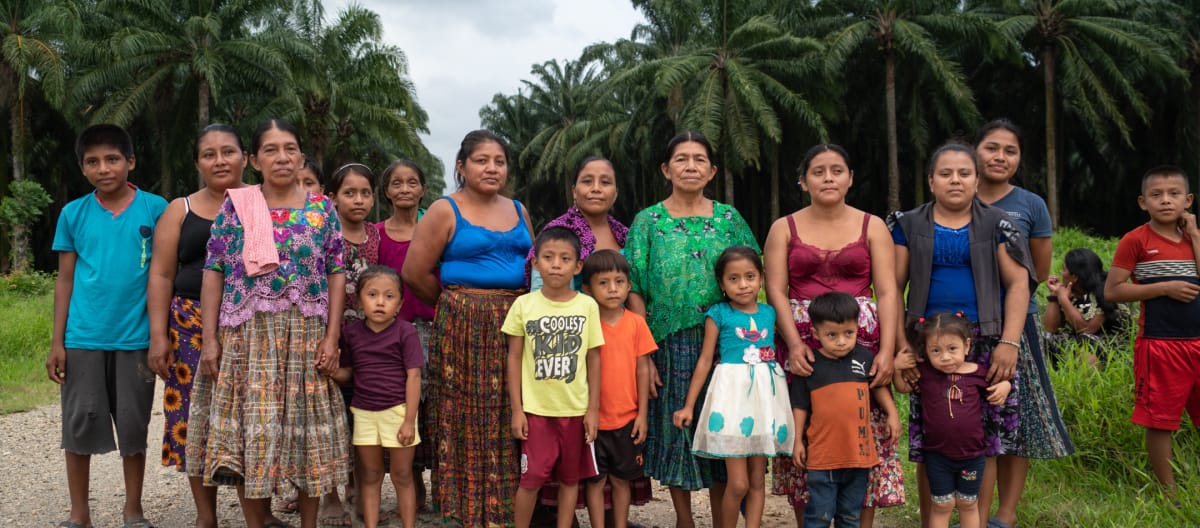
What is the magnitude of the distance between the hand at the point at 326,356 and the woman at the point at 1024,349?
2850 millimetres

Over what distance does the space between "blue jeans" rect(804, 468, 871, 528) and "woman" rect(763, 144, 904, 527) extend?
0.10 meters

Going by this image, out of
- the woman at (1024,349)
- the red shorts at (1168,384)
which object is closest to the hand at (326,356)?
the woman at (1024,349)

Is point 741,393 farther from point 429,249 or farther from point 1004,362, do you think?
point 429,249

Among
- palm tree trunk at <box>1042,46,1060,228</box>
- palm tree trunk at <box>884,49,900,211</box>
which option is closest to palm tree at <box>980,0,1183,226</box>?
palm tree trunk at <box>1042,46,1060,228</box>

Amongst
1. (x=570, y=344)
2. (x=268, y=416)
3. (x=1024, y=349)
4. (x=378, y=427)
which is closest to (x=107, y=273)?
(x=268, y=416)

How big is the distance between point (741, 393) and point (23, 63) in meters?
20.6

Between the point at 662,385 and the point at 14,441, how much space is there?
561 centimetres

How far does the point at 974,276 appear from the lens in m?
3.28

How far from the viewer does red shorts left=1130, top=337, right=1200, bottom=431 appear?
152 inches

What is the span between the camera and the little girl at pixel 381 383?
135 inches

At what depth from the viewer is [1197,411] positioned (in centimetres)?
400

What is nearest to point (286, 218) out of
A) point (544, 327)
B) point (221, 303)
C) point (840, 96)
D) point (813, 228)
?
point (221, 303)

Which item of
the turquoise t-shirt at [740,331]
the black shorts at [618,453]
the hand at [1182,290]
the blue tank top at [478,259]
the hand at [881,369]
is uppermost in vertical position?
the blue tank top at [478,259]

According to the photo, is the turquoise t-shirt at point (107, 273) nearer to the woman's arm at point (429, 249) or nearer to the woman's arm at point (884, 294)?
the woman's arm at point (429, 249)
